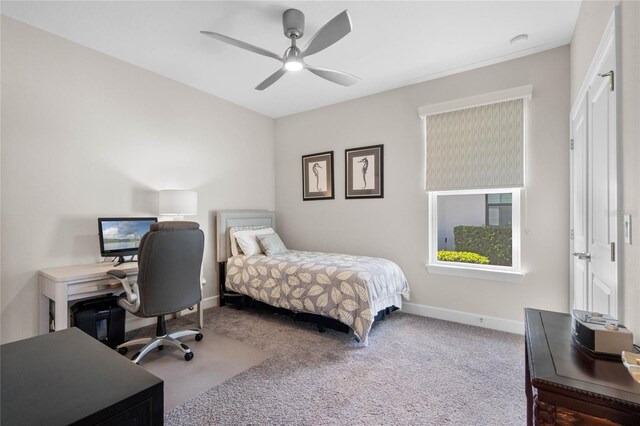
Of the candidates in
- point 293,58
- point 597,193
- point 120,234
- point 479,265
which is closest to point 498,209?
point 479,265

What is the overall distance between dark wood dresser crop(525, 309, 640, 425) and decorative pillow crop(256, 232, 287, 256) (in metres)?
3.21

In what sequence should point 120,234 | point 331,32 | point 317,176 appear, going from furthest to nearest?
1. point 317,176
2. point 120,234
3. point 331,32

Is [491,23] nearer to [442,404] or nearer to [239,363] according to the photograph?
[442,404]

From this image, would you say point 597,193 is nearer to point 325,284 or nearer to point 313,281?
point 325,284

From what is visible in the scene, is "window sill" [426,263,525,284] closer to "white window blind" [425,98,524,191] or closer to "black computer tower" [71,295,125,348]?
A: "white window blind" [425,98,524,191]

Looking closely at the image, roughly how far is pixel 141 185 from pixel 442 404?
134 inches

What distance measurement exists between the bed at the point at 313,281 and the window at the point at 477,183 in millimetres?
740

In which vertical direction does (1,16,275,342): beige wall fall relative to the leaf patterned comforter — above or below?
above

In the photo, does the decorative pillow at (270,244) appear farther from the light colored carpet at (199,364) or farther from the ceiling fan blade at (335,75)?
the ceiling fan blade at (335,75)

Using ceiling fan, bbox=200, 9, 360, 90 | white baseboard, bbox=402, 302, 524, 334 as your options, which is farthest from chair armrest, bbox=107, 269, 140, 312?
white baseboard, bbox=402, 302, 524, 334

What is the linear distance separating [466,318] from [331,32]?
310 cm

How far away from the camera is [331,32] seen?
213cm

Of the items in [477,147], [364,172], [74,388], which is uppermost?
[477,147]

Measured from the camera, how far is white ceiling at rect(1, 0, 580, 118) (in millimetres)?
2312
